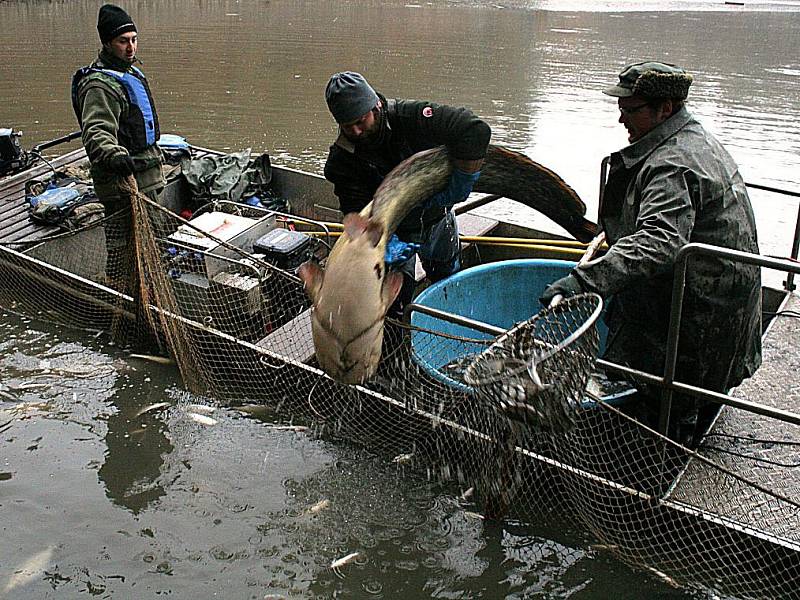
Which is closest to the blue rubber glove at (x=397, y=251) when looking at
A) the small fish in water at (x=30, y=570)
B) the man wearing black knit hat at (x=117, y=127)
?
the man wearing black knit hat at (x=117, y=127)

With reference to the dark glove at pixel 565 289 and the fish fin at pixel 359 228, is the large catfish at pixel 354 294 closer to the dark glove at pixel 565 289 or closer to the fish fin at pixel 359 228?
the fish fin at pixel 359 228

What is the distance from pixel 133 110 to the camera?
5.98 metres

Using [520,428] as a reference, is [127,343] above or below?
below

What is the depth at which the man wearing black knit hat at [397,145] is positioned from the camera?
437 cm

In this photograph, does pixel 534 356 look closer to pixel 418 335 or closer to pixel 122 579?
pixel 418 335

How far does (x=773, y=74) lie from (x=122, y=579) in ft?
60.4

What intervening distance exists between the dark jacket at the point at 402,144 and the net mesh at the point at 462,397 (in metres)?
0.76

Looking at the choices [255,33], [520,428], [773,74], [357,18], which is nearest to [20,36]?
[255,33]

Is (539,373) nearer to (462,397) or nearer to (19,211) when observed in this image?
(462,397)

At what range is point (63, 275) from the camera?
20.2 ft

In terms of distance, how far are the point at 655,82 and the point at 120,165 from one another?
374 cm

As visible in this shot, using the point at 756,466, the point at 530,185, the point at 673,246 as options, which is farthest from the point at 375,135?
the point at 756,466

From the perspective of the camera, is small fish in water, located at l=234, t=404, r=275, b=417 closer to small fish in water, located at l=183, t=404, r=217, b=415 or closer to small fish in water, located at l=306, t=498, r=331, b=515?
small fish in water, located at l=183, t=404, r=217, b=415

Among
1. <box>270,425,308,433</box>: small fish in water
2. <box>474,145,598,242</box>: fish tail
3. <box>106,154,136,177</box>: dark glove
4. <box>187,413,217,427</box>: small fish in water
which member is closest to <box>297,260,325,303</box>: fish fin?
<box>270,425,308,433</box>: small fish in water
